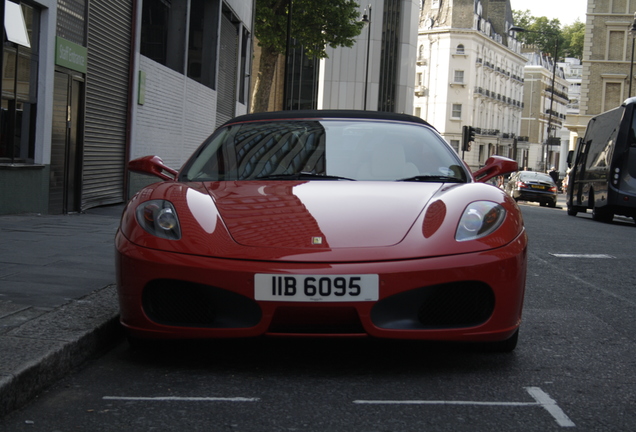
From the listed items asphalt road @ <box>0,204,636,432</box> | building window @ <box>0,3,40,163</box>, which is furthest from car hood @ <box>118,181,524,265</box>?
building window @ <box>0,3,40,163</box>

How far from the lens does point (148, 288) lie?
380cm

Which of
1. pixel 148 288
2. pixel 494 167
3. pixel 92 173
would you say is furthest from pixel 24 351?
pixel 92 173

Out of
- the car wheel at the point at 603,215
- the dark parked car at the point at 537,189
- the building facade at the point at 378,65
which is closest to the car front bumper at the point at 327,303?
the car wheel at the point at 603,215

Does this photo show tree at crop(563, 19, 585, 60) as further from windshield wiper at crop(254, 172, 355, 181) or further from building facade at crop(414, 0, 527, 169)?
windshield wiper at crop(254, 172, 355, 181)

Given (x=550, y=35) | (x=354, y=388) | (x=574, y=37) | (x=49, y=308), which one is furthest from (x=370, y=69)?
(x=574, y=37)

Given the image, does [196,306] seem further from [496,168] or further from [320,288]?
[496,168]

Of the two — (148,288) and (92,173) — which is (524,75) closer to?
(92,173)

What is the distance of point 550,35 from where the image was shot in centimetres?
11438

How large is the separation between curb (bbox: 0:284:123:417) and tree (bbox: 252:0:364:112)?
26.5 metres

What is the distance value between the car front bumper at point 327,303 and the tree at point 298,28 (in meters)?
27.1

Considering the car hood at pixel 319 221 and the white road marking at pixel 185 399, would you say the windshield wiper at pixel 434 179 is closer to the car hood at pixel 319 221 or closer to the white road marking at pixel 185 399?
the car hood at pixel 319 221

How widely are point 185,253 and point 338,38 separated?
101ft

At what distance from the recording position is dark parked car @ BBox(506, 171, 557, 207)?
34.4 meters

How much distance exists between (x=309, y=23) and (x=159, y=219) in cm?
3043
